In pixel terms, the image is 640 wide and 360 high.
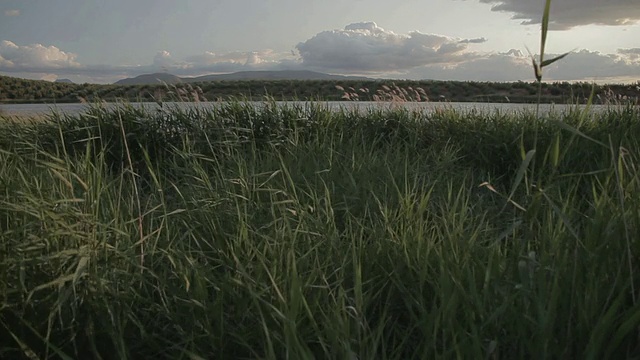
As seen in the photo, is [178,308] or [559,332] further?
[178,308]

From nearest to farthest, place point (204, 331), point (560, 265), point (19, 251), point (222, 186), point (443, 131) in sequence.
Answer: point (560, 265)
point (204, 331)
point (19, 251)
point (222, 186)
point (443, 131)

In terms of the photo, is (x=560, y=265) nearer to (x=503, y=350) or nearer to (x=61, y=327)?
(x=503, y=350)

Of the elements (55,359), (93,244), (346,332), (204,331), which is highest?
(93,244)

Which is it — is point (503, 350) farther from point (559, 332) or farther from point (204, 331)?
point (204, 331)

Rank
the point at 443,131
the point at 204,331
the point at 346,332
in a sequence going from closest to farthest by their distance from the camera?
1. the point at 346,332
2. the point at 204,331
3. the point at 443,131

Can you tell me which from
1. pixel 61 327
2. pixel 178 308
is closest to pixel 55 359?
pixel 61 327

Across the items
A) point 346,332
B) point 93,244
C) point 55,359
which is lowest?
point 55,359

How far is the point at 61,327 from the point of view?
1.90 meters

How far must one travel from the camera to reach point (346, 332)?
5.25 feet

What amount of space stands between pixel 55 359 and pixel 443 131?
4.99 meters

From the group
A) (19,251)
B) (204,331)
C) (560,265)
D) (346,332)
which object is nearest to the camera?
(346,332)

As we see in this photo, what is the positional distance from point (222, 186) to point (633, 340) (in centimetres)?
214

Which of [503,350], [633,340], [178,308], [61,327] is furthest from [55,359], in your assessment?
[633,340]

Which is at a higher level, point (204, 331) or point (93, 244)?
point (93, 244)
